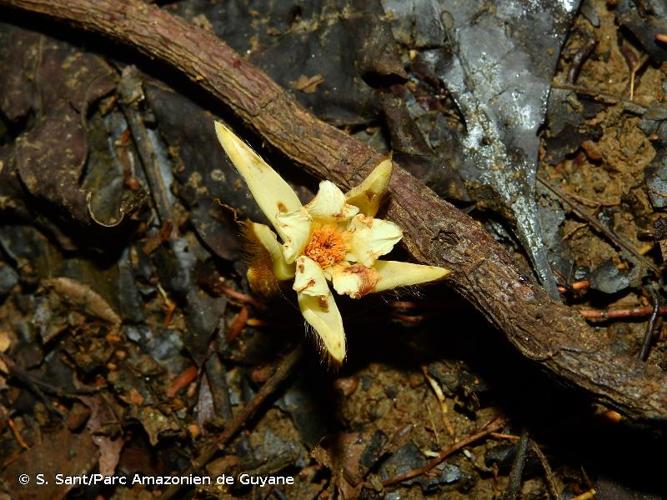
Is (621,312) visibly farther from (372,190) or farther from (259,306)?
(259,306)

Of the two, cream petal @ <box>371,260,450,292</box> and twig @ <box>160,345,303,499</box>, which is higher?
cream petal @ <box>371,260,450,292</box>

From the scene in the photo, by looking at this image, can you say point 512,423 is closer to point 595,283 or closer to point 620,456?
A: point 620,456

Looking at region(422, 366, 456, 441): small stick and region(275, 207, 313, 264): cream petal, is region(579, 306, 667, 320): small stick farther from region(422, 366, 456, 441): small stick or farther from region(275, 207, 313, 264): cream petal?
region(275, 207, 313, 264): cream petal

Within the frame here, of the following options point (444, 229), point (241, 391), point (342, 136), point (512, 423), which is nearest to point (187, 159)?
point (342, 136)

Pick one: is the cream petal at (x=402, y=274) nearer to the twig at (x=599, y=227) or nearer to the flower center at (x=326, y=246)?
the flower center at (x=326, y=246)

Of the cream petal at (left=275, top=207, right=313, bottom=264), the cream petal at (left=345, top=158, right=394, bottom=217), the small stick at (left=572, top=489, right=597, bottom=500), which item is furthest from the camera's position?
the small stick at (left=572, top=489, right=597, bottom=500)

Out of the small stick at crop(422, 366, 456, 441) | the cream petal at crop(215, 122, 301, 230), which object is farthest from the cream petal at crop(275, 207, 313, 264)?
the small stick at crop(422, 366, 456, 441)
